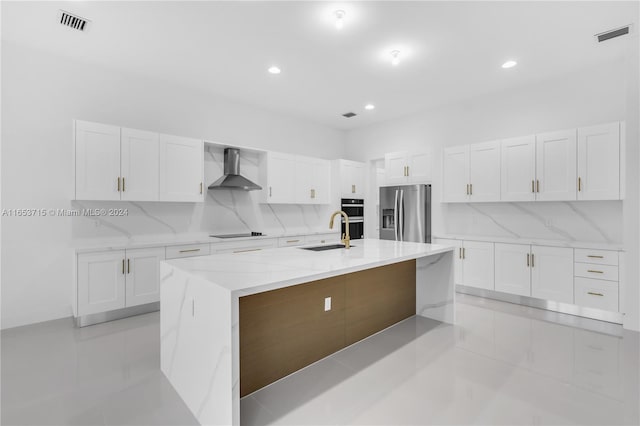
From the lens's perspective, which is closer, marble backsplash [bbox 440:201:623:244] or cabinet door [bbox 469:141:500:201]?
marble backsplash [bbox 440:201:623:244]

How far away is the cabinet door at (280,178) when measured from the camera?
4953mm

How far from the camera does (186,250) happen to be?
12.7 ft

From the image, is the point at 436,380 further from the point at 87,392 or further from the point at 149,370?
the point at 87,392

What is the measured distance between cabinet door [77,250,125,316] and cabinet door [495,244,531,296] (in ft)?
15.0

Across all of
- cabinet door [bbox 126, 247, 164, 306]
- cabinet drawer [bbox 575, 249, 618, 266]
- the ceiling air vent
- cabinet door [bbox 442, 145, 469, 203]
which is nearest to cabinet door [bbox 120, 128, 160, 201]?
cabinet door [bbox 126, 247, 164, 306]

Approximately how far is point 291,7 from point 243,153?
269cm

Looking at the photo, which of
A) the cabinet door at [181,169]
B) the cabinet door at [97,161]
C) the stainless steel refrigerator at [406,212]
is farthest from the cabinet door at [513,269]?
the cabinet door at [97,161]

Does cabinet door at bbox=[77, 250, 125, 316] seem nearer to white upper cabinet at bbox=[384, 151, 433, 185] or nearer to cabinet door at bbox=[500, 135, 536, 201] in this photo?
white upper cabinet at bbox=[384, 151, 433, 185]

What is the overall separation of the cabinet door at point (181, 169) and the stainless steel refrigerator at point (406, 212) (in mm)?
3081

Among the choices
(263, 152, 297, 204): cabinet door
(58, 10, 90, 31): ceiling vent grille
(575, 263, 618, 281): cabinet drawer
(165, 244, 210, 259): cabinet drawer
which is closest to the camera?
(58, 10, 90, 31): ceiling vent grille

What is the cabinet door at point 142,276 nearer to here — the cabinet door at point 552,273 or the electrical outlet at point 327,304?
the electrical outlet at point 327,304

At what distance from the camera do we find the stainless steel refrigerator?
5168mm

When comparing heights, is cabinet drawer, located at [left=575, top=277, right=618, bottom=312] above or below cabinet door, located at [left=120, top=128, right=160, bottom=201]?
below

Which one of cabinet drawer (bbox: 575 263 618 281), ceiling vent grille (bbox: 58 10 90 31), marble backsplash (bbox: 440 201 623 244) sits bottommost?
cabinet drawer (bbox: 575 263 618 281)
